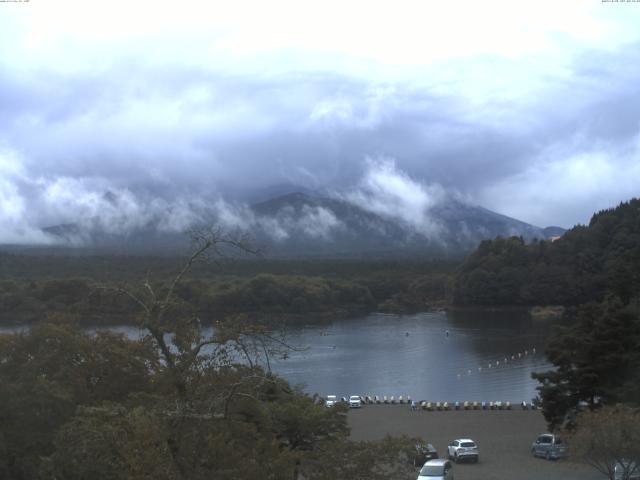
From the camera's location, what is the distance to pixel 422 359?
40.1 m

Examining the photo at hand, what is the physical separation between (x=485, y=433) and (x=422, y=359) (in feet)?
61.1

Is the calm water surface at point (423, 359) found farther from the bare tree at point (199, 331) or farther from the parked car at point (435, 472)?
the bare tree at point (199, 331)

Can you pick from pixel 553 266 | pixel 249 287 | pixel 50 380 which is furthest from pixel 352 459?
pixel 553 266

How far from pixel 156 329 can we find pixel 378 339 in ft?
137

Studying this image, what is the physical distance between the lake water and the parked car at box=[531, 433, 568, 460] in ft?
30.3

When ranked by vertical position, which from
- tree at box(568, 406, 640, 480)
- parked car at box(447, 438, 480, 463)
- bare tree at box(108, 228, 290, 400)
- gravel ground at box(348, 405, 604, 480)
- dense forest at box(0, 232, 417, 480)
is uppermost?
bare tree at box(108, 228, 290, 400)

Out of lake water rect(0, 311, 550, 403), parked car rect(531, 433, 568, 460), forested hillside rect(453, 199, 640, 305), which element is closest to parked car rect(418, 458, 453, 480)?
parked car rect(531, 433, 568, 460)

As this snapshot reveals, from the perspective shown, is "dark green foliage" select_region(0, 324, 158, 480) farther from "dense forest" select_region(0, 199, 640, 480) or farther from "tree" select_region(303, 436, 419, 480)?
"tree" select_region(303, 436, 419, 480)

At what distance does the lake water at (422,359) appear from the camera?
32.7m

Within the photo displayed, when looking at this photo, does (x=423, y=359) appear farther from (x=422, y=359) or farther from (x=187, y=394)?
(x=187, y=394)

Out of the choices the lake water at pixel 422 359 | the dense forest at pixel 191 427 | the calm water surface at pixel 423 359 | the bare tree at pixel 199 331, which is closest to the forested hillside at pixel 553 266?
the lake water at pixel 422 359

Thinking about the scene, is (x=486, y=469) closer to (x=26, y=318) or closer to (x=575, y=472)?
(x=575, y=472)

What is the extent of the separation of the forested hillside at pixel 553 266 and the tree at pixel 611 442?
45.9 meters

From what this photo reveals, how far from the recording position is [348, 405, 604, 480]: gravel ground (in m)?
15.6
